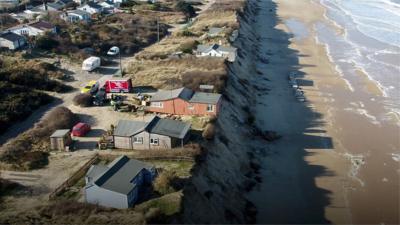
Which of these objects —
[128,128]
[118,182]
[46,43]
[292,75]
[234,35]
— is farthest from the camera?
[234,35]

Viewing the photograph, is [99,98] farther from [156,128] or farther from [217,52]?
[217,52]

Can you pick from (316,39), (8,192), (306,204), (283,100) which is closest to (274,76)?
(283,100)

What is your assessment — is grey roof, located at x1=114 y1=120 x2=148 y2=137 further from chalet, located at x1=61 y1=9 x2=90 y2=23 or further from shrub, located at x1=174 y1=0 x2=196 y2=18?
shrub, located at x1=174 y1=0 x2=196 y2=18

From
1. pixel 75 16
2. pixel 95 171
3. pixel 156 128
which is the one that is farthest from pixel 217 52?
pixel 95 171

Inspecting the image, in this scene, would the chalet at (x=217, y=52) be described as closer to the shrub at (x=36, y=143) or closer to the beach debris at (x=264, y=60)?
the beach debris at (x=264, y=60)

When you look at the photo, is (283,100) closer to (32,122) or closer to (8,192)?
(32,122)

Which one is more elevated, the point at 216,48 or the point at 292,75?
the point at 216,48

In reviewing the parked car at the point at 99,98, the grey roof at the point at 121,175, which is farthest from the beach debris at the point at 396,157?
the parked car at the point at 99,98
